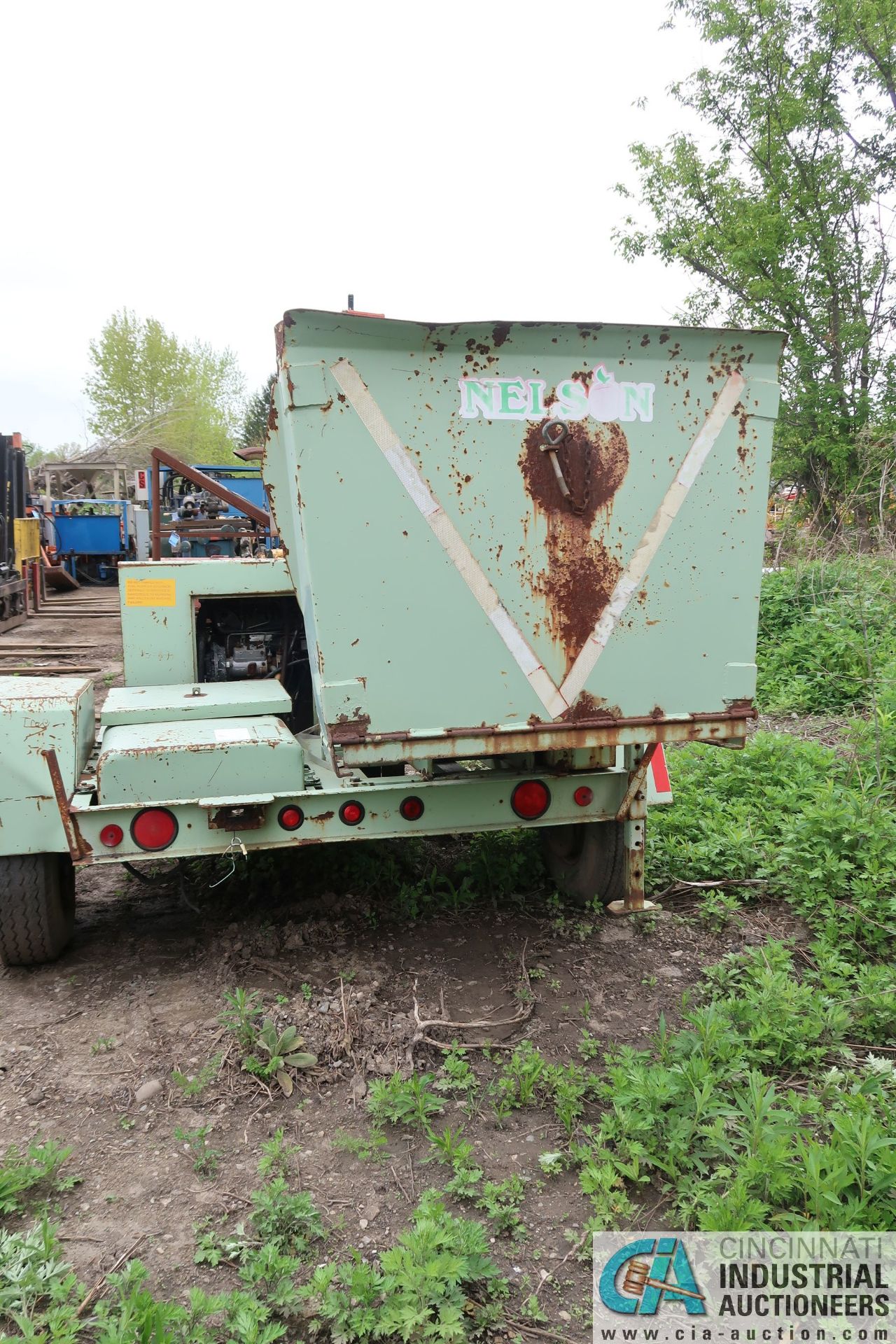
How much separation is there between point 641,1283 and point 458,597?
1.95 metres

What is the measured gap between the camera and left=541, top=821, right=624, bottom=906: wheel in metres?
4.05

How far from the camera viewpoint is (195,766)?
335 centimetres

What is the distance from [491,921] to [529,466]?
6.72ft

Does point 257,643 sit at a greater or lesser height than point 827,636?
greater

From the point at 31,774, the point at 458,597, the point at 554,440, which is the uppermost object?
the point at 554,440

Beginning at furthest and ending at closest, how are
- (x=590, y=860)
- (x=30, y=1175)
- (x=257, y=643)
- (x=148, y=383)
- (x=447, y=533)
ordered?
(x=148, y=383)
(x=257, y=643)
(x=590, y=860)
(x=447, y=533)
(x=30, y=1175)

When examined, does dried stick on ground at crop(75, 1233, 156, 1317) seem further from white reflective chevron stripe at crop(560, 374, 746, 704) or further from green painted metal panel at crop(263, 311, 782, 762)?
white reflective chevron stripe at crop(560, 374, 746, 704)

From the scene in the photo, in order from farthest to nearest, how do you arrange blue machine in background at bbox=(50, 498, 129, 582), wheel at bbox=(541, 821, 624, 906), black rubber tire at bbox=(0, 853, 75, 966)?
blue machine in background at bbox=(50, 498, 129, 582) < wheel at bbox=(541, 821, 624, 906) < black rubber tire at bbox=(0, 853, 75, 966)

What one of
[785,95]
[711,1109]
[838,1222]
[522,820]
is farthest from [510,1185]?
[785,95]

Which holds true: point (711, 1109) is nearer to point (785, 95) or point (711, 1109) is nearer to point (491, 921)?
point (491, 921)

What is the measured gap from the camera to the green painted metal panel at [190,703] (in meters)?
3.70

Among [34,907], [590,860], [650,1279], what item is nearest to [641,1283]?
[650,1279]

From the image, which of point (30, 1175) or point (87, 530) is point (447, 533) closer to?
point (30, 1175)


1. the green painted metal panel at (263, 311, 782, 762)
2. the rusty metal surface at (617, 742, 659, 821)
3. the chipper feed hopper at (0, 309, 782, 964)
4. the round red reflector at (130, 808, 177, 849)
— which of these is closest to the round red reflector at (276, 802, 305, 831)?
the chipper feed hopper at (0, 309, 782, 964)
